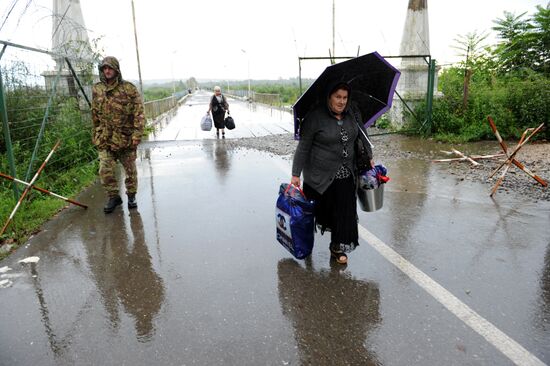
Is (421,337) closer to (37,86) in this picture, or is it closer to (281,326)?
(281,326)

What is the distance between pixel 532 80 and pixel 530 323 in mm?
10253

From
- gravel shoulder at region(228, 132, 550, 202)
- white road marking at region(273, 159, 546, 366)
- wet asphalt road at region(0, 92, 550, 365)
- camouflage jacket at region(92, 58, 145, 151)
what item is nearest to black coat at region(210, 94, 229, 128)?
gravel shoulder at region(228, 132, 550, 202)

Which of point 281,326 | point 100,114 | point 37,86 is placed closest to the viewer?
point 281,326

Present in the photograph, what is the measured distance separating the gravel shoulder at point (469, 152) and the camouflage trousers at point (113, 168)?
447 centimetres

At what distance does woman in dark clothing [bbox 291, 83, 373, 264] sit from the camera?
368 cm

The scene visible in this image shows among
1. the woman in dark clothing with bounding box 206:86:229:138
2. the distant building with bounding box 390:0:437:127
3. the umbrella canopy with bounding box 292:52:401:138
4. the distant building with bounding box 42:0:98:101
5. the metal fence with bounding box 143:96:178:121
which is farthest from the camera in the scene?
the metal fence with bounding box 143:96:178:121

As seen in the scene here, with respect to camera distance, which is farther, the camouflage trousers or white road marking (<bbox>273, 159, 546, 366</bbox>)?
the camouflage trousers

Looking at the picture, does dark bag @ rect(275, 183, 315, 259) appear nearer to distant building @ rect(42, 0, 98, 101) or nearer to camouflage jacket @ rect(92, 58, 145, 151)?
camouflage jacket @ rect(92, 58, 145, 151)

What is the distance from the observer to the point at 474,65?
45.0 feet

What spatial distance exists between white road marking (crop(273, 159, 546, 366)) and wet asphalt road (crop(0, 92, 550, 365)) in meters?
0.01

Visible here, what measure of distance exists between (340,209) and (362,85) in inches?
49.5

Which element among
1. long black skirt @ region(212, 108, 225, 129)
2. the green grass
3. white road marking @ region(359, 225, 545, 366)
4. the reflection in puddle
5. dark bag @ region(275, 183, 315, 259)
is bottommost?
the reflection in puddle

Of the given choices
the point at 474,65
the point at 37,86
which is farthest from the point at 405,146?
the point at 37,86

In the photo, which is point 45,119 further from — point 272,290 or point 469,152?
point 469,152
